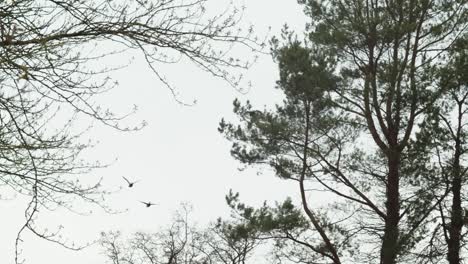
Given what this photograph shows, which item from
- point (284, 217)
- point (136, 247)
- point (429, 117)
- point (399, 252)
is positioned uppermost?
point (136, 247)

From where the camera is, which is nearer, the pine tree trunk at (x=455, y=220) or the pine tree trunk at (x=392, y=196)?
the pine tree trunk at (x=455, y=220)

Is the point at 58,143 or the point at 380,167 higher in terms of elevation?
the point at 380,167

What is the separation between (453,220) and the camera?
418 inches

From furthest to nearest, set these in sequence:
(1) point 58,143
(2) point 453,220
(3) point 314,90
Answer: (3) point 314,90 → (2) point 453,220 → (1) point 58,143

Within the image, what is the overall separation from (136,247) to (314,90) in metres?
18.7

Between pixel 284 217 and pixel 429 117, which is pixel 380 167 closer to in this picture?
pixel 429 117

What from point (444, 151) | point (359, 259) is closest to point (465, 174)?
point (444, 151)

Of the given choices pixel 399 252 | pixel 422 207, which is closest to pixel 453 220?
pixel 422 207

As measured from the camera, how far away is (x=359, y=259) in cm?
1115

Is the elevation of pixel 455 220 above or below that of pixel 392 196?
below

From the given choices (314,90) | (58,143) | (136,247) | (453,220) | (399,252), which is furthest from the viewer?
(136,247)

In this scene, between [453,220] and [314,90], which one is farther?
[314,90]

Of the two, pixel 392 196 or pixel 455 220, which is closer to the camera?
pixel 455 220

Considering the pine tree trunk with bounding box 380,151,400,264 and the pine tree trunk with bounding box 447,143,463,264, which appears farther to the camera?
the pine tree trunk with bounding box 380,151,400,264
